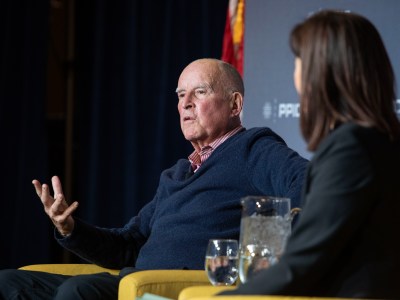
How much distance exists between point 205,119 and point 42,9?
7.80 feet

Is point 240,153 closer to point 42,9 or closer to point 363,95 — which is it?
point 363,95

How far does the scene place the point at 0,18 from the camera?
469 centimetres

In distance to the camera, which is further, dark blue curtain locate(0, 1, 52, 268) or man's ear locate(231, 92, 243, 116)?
dark blue curtain locate(0, 1, 52, 268)

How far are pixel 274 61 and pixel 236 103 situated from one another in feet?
3.18

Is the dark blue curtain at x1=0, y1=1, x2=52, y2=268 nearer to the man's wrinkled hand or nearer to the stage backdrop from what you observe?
the stage backdrop

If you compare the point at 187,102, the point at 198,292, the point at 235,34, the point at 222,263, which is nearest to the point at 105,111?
the point at 235,34

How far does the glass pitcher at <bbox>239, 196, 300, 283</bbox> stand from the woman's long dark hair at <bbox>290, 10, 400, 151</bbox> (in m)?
0.27

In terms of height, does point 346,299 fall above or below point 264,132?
below

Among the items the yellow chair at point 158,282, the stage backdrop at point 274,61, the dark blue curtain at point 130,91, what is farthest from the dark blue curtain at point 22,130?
the yellow chair at point 158,282

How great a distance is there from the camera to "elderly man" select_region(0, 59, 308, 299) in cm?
244

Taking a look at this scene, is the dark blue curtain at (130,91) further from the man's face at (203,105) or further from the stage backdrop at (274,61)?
the man's face at (203,105)

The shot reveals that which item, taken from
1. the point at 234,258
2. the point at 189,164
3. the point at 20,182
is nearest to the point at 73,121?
the point at 20,182

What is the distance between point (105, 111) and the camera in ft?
15.8

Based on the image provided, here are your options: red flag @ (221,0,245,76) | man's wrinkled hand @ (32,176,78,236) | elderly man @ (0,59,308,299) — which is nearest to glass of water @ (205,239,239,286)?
elderly man @ (0,59,308,299)
